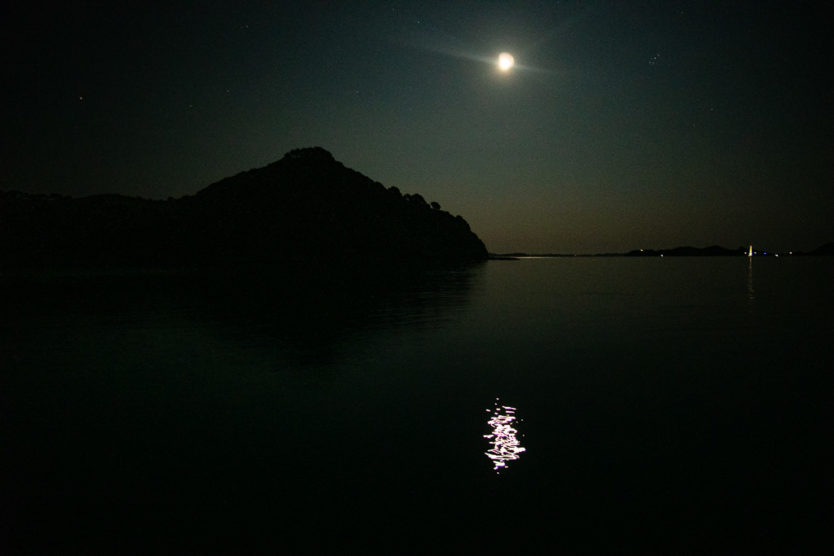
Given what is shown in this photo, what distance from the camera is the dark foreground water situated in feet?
27.1

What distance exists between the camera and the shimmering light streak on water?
11133mm

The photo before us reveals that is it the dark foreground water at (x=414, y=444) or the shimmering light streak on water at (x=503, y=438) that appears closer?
the dark foreground water at (x=414, y=444)

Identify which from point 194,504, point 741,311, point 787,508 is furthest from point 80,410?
point 741,311

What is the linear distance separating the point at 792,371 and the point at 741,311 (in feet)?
85.1

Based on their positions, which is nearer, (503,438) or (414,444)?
(414,444)

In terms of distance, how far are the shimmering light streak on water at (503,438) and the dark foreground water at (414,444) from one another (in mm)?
74

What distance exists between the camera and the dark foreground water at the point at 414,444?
8.25m

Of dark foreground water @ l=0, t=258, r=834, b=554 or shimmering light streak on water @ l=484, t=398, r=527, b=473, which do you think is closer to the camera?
dark foreground water @ l=0, t=258, r=834, b=554

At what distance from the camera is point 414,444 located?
39.5 feet

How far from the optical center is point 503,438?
12.4 m

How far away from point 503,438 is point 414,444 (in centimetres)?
222

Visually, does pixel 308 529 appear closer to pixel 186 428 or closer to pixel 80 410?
pixel 186 428

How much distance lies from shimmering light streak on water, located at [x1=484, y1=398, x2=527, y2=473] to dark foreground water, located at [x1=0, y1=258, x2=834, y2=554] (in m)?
0.07

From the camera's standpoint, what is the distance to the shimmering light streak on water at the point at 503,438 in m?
11.1
